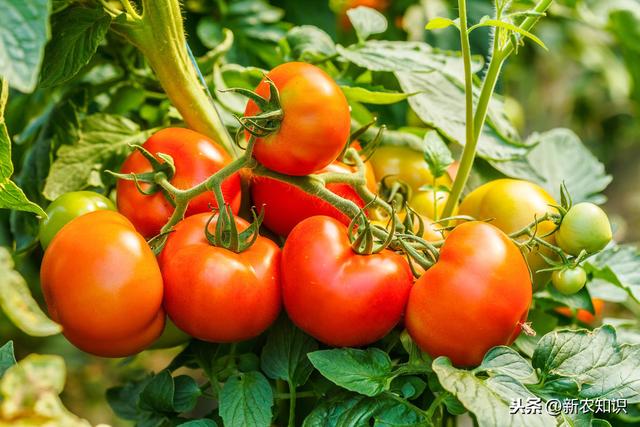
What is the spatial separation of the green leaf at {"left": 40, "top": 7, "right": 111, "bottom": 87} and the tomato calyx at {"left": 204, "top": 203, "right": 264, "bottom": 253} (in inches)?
7.0

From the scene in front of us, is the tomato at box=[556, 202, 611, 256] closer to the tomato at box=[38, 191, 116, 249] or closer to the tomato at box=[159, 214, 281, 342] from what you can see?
the tomato at box=[159, 214, 281, 342]

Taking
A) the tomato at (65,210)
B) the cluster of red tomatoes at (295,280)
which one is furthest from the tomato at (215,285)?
the tomato at (65,210)

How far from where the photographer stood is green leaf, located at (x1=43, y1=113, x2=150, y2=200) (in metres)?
0.70

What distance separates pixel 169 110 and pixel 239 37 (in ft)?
0.69

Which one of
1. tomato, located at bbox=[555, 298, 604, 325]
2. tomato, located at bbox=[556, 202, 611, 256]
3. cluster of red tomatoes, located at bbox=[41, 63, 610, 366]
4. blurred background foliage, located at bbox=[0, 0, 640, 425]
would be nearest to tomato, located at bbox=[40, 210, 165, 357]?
cluster of red tomatoes, located at bbox=[41, 63, 610, 366]

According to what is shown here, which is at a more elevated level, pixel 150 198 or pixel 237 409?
pixel 150 198

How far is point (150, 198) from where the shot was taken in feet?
1.93

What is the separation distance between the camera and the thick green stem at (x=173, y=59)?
25.1 inches

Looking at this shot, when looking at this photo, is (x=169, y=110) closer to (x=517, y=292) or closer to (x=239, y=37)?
(x=239, y=37)

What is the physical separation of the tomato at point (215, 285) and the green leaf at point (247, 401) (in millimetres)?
35

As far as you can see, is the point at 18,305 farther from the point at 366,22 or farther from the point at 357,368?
the point at 366,22

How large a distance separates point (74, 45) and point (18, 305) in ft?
0.92

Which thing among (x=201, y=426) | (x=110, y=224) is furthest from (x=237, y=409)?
(x=110, y=224)

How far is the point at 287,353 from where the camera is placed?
0.60m
